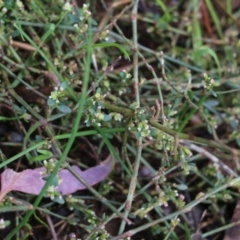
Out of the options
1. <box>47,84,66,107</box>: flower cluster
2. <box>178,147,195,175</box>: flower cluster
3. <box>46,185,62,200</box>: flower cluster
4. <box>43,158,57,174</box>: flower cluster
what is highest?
<box>47,84,66,107</box>: flower cluster

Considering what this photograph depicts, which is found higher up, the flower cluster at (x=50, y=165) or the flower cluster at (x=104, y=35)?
the flower cluster at (x=104, y=35)

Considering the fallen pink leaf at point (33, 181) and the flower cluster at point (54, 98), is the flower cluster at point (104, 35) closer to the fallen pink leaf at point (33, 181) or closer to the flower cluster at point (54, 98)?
the flower cluster at point (54, 98)

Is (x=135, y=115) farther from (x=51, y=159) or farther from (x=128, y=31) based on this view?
(x=128, y=31)

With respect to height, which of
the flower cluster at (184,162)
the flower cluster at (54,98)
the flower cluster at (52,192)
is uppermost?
the flower cluster at (54,98)

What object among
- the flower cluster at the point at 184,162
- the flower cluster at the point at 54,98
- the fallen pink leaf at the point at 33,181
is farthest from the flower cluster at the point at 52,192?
the flower cluster at the point at 184,162

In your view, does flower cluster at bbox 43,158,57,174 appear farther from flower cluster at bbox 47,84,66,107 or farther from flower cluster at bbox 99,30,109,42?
flower cluster at bbox 99,30,109,42

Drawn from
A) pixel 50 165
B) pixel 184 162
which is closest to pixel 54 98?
pixel 50 165

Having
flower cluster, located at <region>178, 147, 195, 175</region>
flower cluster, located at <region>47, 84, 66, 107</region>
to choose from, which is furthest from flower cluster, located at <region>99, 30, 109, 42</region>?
flower cluster, located at <region>178, 147, 195, 175</region>

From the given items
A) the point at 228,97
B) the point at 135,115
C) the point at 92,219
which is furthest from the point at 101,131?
the point at 228,97

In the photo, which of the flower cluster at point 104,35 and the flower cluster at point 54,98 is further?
the flower cluster at point 104,35

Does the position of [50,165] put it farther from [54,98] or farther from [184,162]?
[184,162]

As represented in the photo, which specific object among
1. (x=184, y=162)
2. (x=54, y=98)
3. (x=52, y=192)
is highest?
(x=54, y=98)
